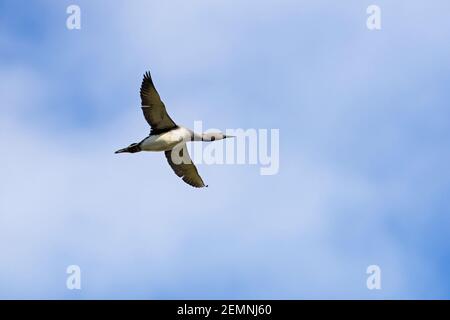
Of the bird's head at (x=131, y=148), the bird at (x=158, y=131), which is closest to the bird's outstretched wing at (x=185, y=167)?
the bird at (x=158, y=131)

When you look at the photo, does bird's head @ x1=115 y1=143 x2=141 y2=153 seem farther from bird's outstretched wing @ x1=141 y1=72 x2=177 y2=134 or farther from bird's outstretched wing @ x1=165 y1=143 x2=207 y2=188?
bird's outstretched wing @ x1=165 y1=143 x2=207 y2=188

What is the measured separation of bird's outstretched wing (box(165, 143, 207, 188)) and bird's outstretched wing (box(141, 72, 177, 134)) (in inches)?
81.7

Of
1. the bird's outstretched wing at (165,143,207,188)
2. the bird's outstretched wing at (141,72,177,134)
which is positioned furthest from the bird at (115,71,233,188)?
the bird's outstretched wing at (165,143,207,188)

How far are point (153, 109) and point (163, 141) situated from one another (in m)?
1.38

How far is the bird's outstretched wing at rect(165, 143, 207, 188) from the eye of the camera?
43.4 meters

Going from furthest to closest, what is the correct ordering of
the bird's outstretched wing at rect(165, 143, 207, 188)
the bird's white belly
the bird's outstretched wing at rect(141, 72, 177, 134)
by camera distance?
the bird's outstretched wing at rect(165, 143, 207, 188) < the bird's white belly < the bird's outstretched wing at rect(141, 72, 177, 134)

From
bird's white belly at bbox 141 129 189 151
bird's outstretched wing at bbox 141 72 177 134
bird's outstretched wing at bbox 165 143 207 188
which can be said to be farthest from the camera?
bird's outstretched wing at bbox 165 143 207 188

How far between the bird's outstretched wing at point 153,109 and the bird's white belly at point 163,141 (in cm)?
35

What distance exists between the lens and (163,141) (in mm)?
41156

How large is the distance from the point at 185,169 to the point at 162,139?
295 centimetres

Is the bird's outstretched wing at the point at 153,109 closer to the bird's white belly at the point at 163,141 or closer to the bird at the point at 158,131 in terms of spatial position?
the bird at the point at 158,131

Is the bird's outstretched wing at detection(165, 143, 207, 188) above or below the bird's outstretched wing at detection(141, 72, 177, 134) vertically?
below
